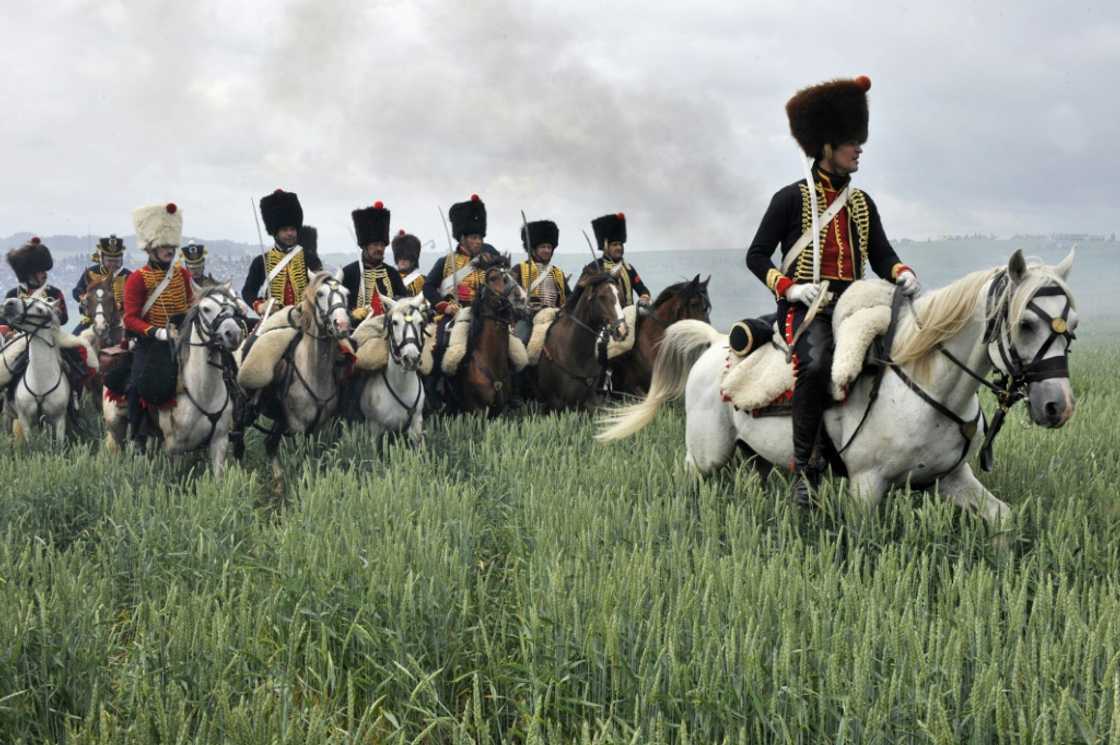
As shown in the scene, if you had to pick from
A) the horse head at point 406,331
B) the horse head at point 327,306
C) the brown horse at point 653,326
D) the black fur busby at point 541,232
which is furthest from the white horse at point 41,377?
the black fur busby at point 541,232

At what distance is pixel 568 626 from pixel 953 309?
2.63m

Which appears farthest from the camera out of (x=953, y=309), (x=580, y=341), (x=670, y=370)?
(x=580, y=341)

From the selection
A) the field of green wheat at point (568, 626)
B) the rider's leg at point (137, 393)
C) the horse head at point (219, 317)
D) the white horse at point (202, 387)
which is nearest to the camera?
the field of green wheat at point (568, 626)

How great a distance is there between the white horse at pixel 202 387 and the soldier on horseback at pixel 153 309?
0.12 meters

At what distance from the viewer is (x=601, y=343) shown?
36.0ft

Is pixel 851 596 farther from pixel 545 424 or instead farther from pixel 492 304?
pixel 492 304

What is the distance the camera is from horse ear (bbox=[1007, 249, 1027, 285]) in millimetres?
4031

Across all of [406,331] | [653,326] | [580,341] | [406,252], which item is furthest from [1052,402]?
[406,252]

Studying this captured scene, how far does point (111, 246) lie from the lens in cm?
1362

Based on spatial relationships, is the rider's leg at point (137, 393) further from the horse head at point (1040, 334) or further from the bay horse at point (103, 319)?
the horse head at point (1040, 334)

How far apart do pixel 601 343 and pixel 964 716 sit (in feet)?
27.8

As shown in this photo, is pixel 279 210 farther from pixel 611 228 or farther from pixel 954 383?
pixel 954 383

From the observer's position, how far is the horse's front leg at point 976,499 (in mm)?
4340

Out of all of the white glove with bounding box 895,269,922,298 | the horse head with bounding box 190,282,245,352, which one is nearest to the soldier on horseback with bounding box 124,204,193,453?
the horse head with bounding box 190,282,245,352
